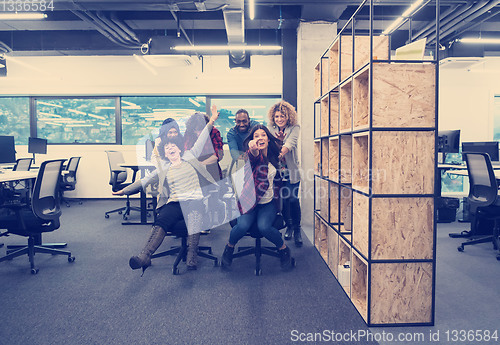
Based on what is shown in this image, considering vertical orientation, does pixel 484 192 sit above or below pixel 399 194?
below

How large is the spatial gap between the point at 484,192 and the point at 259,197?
Result: 2.18 m

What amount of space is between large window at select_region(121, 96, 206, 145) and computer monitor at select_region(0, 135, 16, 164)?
8.85 feet

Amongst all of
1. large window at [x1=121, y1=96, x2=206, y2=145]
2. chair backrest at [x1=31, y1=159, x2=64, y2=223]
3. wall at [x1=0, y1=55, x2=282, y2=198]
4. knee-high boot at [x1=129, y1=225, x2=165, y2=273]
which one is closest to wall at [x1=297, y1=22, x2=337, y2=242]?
wall at [x1=0, y1=55, x2=282, y2=198]

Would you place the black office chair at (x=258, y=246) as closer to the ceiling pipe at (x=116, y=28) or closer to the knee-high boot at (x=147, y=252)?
the knee-high boot at (x=147, y=252)

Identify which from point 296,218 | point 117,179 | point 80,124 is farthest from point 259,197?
point 80,124

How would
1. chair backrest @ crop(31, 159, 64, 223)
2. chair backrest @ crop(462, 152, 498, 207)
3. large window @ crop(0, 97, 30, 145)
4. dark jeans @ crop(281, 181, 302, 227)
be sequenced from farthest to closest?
1. large window @ crop(0, 97, 30, 145)
2. dark jeans @ crop(281, 181, 302, 227)
3. chair backrest @ crop(462, 152, 498, 207)
4. chair backrest @ crop(31, 159, 64, 223)

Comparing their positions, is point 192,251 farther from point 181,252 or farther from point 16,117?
point 16,117

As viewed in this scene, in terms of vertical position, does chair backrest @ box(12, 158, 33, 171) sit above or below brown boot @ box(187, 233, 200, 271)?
above

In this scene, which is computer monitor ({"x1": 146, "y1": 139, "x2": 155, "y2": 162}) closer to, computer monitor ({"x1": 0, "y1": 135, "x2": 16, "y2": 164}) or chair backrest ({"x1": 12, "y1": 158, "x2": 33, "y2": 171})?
computer monitor ({"x1": 0, "y1": 135, "x2": 16, "y2": 164})

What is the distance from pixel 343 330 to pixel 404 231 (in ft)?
2.02

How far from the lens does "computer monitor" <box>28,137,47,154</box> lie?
17.6 ft

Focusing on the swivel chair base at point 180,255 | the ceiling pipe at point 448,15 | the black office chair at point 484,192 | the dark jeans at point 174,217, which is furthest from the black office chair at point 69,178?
the ceiling pipe at point 448,15

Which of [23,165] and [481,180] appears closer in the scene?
[481,180]

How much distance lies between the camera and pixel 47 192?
2.58 m
